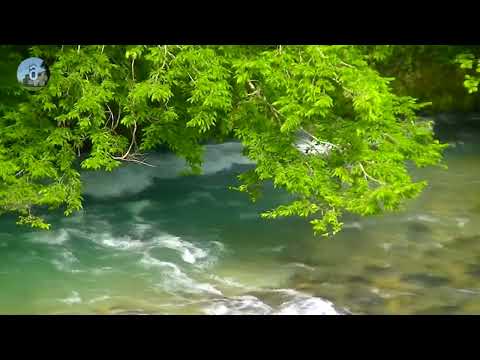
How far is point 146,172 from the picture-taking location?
15711 mm

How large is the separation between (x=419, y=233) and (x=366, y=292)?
2.82 m

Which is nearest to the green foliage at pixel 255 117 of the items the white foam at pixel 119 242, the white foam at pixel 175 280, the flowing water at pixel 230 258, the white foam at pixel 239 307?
the white foam at pixel 239 307

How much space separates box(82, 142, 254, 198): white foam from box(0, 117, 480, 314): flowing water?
7 cm

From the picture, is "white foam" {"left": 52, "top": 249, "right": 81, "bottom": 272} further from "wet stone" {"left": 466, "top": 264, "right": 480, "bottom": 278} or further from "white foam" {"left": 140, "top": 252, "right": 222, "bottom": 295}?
"wet stone" {"left": 466, "top": 264, "right": 480, "bottom": 278}

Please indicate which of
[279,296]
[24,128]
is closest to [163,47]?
[24,128]

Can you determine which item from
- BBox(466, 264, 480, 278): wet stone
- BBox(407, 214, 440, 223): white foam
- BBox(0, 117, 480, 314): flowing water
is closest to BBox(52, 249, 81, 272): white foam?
BBox(0, 117, 480, 314): flowing water

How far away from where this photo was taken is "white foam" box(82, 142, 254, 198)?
47.6 ft

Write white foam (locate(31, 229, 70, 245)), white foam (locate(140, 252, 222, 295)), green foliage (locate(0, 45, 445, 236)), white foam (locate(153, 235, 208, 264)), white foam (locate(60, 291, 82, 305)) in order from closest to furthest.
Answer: green foliage (locate(0, 45, 445, 236)), white foam (locate(60, 291, 82, 305)), white foam (locate(140, 252, 222, 295)), white foam (locate(153, 235, 208, 264)), white foam (locate(31, 229, 70, 245))

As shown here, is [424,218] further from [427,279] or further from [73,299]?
[73,299]

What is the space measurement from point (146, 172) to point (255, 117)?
7.67 metres

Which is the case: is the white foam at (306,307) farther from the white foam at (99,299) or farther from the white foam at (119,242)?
the white foam at (119,242)

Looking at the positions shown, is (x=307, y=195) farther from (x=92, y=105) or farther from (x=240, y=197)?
(x=240, y=197)

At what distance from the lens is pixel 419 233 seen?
11.7m

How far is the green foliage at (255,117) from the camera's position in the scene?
297 inches
